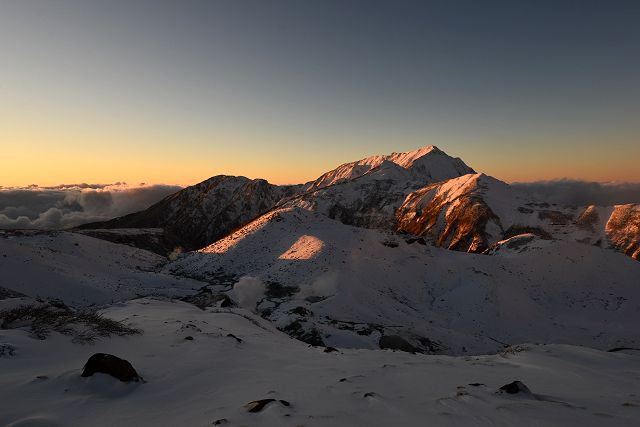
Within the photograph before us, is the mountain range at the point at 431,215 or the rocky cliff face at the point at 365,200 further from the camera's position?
the rocky cliff face at the point at 365,200

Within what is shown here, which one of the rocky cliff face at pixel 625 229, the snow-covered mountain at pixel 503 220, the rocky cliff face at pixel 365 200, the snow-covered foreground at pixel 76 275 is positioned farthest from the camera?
the rocky cliff face at pixel 365 200

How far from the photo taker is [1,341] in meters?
8.66

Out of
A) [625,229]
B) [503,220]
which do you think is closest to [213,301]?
[503,220]

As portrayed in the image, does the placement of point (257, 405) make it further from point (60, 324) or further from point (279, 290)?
point (279, 290)

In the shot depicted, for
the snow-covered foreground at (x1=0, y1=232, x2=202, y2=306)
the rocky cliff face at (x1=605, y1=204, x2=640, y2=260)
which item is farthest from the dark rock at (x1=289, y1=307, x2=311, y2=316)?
the rocky cliff face at (x1=605, y1=204, x2=640, y2=260)

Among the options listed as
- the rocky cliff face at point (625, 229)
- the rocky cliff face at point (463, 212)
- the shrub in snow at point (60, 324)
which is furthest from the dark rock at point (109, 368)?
the rocky cliff face at point (625, 229)

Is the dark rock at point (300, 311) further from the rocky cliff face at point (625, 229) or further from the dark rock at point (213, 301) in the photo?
the rocky cliff face at point (625, 229)

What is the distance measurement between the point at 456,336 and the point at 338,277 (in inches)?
588

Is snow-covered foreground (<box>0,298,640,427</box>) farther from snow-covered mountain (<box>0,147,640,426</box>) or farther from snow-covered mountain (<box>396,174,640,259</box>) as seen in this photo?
snow-covered mountain (<box>396,174,640,259</box>)

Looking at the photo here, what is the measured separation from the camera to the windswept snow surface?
32.9 meters

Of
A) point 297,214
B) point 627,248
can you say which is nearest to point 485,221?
point 627,248

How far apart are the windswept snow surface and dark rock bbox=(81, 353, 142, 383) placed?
65.6 feet

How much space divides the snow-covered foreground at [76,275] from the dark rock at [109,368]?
34.1 meters

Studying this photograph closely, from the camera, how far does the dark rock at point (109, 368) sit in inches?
283
